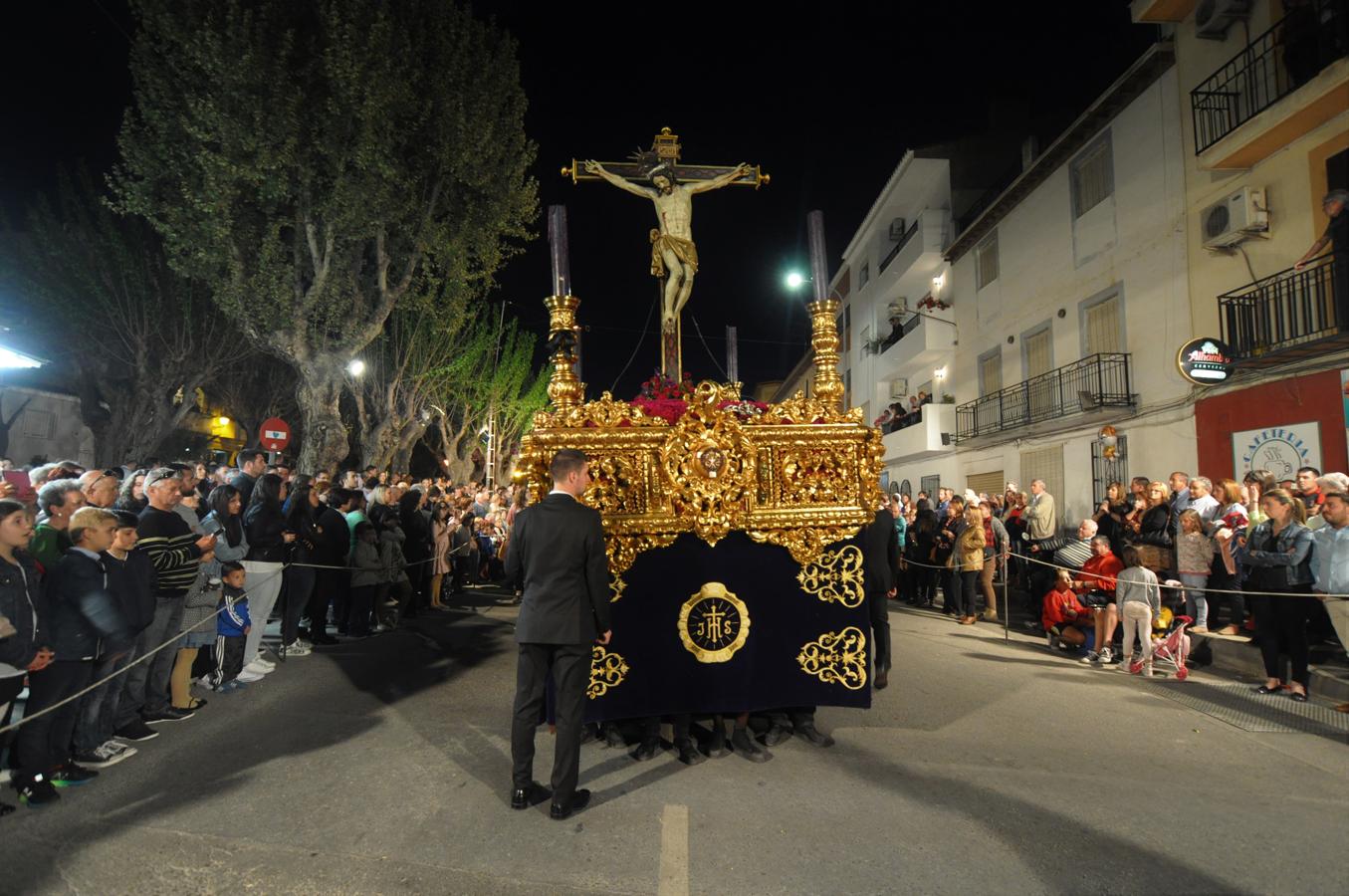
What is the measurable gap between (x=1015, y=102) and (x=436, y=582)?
73.3ft

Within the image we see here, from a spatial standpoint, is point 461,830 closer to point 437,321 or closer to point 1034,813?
point 1034,813

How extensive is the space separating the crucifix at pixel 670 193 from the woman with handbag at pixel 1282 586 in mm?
5441

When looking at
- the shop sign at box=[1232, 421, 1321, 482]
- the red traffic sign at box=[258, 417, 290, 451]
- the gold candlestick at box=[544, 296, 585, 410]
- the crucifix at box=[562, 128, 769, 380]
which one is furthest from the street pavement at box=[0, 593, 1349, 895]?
the red traffic sign at box=[258, 417, 290, 451]

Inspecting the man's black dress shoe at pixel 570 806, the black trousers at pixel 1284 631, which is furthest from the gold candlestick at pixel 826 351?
the black trousers at pixel 1284 631

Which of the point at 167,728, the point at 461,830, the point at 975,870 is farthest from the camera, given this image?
the point at 167,728

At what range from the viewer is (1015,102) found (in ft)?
71.5

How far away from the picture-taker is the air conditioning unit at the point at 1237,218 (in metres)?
10.5

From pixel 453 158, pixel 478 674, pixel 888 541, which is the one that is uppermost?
pixel 453 158

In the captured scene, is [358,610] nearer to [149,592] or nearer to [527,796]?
[149,592]

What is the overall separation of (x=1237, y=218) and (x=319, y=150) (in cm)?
1562

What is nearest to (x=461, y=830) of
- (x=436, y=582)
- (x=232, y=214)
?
(x=436, y=582)

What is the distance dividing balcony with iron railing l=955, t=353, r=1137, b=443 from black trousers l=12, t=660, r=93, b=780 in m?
15.1

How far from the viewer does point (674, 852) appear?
Result: 3180 millimetres

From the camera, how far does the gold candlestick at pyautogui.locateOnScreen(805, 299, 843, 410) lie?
4.92 meters
